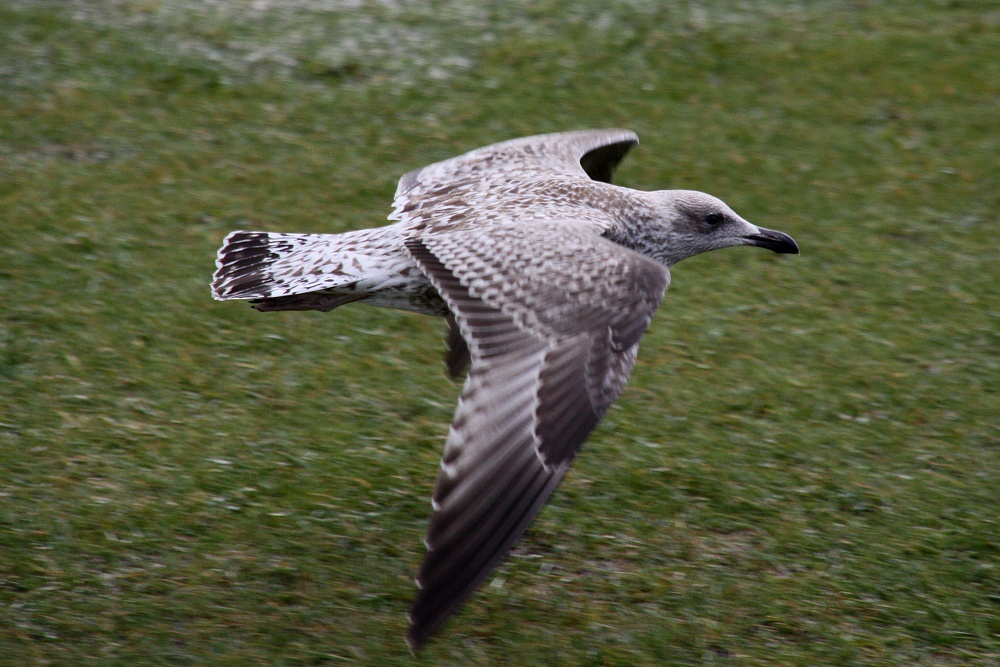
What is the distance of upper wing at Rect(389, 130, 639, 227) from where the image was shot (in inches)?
209

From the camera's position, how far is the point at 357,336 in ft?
20.7

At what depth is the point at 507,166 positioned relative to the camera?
18.1 feet

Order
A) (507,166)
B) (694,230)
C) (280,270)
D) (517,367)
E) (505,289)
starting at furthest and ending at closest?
(507,166)
(694,230)
(280,270)
(505,289)
(517,367)

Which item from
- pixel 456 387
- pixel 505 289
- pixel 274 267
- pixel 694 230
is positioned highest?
pixel 505 289

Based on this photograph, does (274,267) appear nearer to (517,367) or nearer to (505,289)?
(505,289)

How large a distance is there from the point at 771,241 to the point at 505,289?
1.64 meters

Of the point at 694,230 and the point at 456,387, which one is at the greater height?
the point at 694,230

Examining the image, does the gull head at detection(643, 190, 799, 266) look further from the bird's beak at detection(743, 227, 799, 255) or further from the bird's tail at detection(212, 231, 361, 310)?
the bird's tail at detection(212, 231, 361, 310)

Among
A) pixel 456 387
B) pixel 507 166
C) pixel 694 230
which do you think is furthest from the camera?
pixel 456 387

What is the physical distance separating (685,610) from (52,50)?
22.6 ft

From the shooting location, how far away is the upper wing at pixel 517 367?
3430 mm

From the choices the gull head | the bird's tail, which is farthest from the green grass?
the gull head

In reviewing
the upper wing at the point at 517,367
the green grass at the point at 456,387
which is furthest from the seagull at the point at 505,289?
the green grass at the point at 456,387

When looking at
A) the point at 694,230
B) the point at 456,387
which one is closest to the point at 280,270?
the point at 456,387
